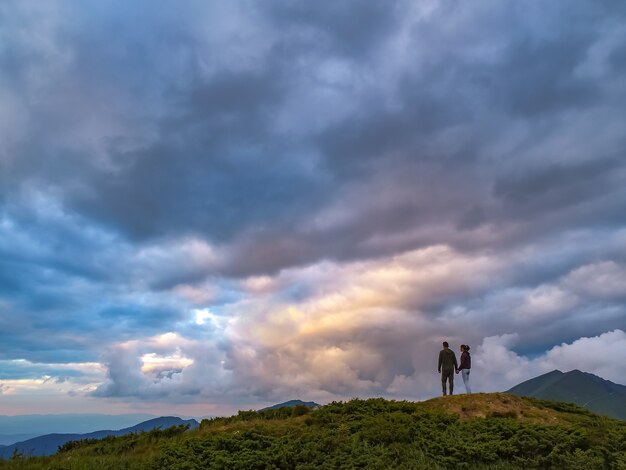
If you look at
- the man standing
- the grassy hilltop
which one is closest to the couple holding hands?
the man standing

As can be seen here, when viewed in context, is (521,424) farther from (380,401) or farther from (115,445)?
(115,445)

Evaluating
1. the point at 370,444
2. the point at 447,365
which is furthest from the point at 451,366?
the point at 370,444

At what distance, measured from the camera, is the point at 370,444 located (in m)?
14.8

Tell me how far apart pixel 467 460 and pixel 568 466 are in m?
2.57

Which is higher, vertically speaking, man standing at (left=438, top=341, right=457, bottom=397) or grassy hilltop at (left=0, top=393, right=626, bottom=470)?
man standing at (left=438, top=341, right=457, bottom=397)

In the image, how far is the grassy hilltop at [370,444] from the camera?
13.3 metres

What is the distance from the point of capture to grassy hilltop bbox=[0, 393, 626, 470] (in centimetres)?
1334

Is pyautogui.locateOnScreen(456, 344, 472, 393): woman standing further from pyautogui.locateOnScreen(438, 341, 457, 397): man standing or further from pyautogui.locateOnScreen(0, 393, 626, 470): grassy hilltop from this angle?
pyautogui.locateOnScreen(0, 393, 626, 470): grassy hilltop

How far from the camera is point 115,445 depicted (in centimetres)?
1684

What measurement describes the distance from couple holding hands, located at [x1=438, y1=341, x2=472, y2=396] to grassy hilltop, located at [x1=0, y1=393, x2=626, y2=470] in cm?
481

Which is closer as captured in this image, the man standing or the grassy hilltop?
the grassy hilltop

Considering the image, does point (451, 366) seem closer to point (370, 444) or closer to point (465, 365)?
point (465, 365)

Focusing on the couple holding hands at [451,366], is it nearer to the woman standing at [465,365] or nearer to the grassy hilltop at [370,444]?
the woman standing at [465,365]

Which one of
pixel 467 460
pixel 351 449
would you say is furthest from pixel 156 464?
pixel 467 460
